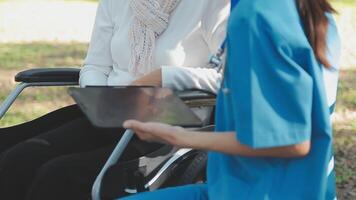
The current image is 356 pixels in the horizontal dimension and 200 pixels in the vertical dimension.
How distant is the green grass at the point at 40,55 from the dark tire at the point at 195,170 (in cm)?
427

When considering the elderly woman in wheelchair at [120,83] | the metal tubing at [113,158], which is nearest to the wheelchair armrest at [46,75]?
the elderly woman in wheelchair at [120,83]

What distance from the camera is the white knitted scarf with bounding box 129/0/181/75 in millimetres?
3438

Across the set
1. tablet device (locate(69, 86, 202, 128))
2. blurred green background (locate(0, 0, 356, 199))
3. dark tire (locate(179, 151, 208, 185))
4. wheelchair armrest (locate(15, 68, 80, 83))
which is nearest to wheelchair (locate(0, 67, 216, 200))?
dark tire (locate(179, 151, 208, 185))

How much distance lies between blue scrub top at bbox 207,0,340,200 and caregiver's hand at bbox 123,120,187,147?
0.14m

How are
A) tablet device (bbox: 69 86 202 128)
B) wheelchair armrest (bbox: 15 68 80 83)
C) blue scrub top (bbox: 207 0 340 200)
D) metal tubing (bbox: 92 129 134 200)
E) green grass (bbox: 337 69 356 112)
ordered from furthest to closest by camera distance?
green grass (bbox: 337 69 356 112) → wheelchair armrest (bbox: 15 68 80 83) → metal tubing (bbox: 92 129 134 200) → tablet device (bbox: 69 86 202 128) → blue scrub top (bbox: 207 0 340 200)

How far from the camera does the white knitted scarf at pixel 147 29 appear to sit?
3438 mm

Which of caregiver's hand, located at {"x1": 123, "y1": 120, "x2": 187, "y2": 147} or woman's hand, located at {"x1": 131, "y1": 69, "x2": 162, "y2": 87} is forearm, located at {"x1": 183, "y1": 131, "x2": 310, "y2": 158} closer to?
caregiver's hand, located at {"x1": 123, "y1": 120, "x2": 187, "y2": 147}

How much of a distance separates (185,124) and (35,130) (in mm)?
1302

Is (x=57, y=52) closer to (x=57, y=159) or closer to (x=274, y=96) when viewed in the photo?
(x=57, y=159)

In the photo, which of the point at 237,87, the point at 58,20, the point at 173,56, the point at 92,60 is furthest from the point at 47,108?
the point at 237,87

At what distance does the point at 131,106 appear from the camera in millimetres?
2617

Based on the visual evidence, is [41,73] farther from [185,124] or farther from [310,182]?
[310,182]

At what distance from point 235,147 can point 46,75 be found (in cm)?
158

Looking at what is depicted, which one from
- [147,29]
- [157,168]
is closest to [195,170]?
[157,168]
